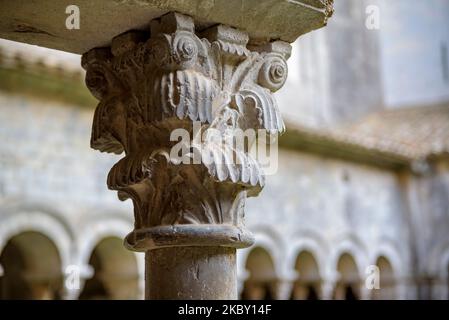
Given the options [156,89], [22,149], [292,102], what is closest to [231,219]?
[156,89]

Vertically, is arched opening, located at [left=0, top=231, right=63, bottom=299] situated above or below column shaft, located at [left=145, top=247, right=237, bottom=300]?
above

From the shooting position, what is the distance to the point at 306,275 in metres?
12.8

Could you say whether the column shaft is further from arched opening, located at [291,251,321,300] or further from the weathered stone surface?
arched opening, located at [291,251,321,300]

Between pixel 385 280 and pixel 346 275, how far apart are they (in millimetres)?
1128

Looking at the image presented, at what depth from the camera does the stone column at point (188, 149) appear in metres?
2.74

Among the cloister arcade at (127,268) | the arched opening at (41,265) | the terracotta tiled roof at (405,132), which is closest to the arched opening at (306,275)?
the cloister arcade at (127,268)

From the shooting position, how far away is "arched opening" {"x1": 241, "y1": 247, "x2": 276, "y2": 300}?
1204cm

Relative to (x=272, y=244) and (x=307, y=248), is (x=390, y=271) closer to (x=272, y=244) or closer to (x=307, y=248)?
(x=307, y=248)

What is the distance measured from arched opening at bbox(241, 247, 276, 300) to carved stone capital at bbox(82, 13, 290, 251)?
914cm

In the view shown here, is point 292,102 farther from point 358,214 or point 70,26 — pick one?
point 70,26

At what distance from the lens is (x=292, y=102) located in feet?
53.7

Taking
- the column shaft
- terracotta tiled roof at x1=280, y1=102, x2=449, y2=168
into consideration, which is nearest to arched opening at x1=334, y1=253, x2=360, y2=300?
terracotta tiled roof at x1=280, y1=102, x2=449, y2=168
